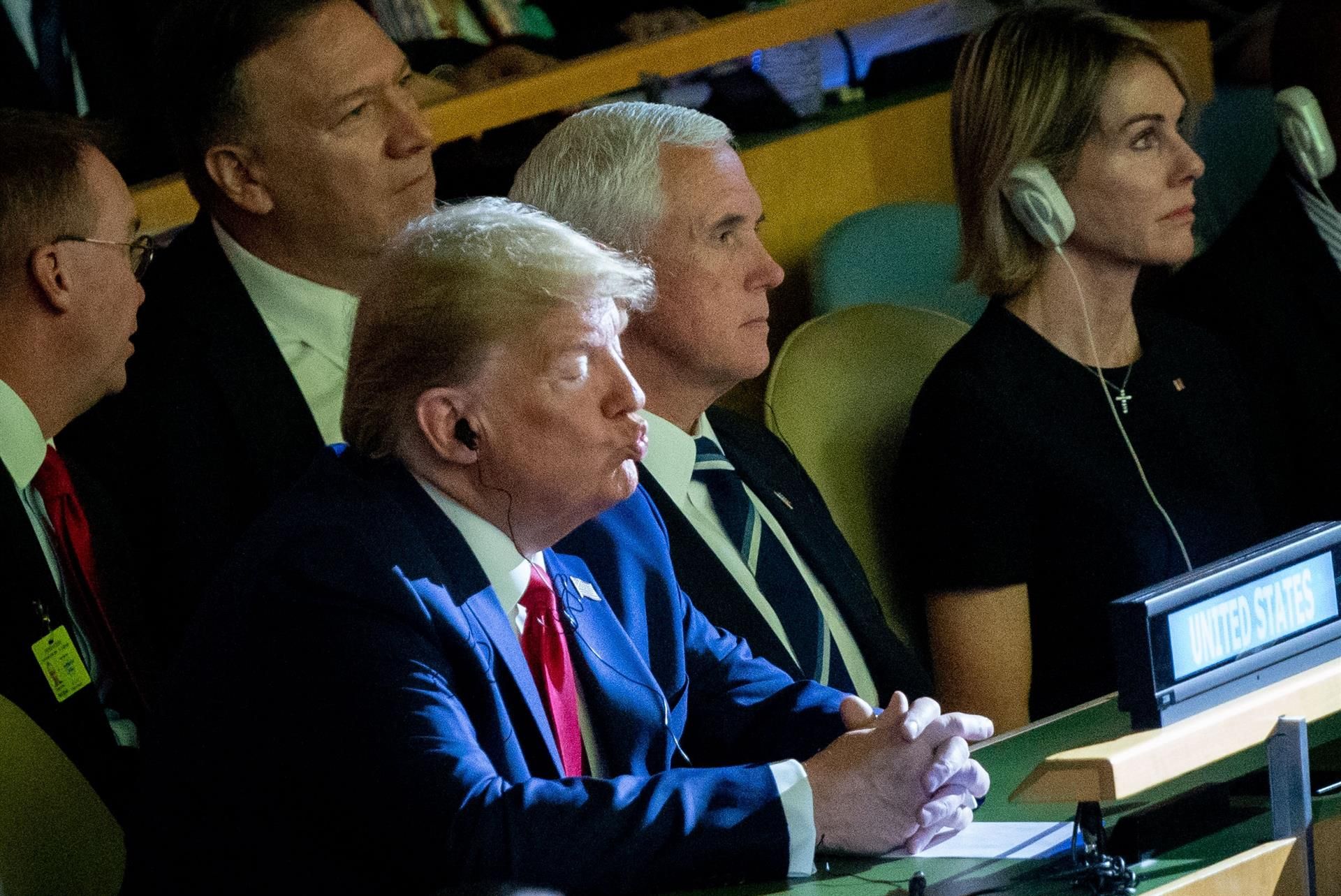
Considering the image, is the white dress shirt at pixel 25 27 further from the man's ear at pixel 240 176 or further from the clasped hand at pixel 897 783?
the clasped hand at pixel 897 783

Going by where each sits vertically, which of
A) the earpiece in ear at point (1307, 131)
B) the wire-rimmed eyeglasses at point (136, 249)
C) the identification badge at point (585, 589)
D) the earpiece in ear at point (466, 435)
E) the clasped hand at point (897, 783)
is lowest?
the clasped hand at point (897, 783)

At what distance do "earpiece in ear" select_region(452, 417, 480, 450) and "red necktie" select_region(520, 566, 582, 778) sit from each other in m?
0.13

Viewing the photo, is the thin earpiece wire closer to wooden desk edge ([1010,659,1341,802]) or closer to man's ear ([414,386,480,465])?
wooden desk edge ([1010,659,1341,802])

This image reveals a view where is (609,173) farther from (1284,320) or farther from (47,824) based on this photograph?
(1284,320)

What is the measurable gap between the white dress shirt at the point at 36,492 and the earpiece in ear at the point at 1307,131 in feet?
6.01

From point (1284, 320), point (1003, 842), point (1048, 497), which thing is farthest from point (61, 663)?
point (1284, 320)

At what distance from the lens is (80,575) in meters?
2.15

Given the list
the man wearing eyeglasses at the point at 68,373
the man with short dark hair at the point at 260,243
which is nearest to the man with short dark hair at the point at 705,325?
the man with short dark hair at the point at 260,243

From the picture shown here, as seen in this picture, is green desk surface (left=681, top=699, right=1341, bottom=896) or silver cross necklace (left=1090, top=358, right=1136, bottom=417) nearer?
green desk surface (left=681, top=699, right=1341, bottom=896)

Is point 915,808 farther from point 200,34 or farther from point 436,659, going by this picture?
point 200,34

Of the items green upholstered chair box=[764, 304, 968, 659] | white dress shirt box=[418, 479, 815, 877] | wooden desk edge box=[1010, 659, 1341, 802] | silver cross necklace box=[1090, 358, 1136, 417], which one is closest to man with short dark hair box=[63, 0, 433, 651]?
green upholstered chair box=[764, 304, 968, 659]

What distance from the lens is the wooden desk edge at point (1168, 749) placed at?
1328mm

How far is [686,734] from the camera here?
1834 millimetres

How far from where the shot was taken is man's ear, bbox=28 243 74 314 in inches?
86.5
